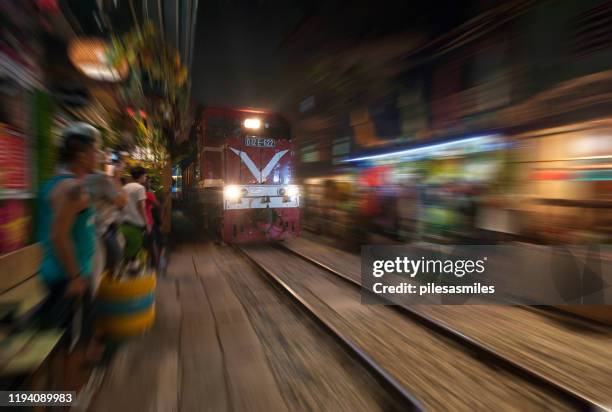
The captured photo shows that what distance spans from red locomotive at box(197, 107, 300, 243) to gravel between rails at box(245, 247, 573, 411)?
11.8 feet

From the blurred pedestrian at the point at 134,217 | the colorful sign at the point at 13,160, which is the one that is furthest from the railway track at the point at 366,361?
the colorful sign at the point at 13,160

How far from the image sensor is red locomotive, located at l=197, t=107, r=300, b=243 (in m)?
7.84

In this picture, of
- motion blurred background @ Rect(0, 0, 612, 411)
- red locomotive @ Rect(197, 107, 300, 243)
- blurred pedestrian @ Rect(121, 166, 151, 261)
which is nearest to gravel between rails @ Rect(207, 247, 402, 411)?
motion blurred background @ Rect(0, 0, 612, 411)

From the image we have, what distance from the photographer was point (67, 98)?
5375 mm

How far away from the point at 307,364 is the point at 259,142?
247 inches

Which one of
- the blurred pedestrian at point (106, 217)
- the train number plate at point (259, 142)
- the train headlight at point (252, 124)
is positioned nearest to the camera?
the blurred pedestrian at point (106, 217)

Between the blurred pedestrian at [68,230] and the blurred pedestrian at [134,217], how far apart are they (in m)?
1.52

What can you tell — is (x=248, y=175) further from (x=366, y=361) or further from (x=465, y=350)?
(x=465, y=350)

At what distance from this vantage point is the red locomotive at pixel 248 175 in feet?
25.7

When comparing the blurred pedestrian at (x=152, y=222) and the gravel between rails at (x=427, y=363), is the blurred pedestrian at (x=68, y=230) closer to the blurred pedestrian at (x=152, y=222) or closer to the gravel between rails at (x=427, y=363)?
the gravel between rails at (x=427, y=363)

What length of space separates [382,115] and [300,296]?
6.18m

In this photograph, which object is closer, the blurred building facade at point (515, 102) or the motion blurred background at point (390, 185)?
the motion blurred background at point (390, 185)

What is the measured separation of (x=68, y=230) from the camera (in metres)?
1.85

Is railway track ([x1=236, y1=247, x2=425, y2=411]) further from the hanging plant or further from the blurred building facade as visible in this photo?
the hanging plant
